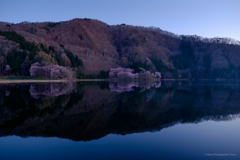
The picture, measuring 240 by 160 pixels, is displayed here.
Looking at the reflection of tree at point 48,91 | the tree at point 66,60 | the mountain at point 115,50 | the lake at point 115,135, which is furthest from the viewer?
the mountain at point 115,50

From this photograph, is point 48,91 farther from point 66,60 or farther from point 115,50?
point 115,50

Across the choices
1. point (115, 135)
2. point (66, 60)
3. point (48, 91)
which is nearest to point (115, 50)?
point (66, 60)

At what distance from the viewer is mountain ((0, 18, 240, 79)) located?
119 meters

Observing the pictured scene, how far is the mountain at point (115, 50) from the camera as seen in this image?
118625 mm

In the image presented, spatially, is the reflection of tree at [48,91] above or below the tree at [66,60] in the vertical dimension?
below

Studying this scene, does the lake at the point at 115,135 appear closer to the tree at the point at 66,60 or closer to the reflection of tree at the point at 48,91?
the reflection of tree at the point at 48,91

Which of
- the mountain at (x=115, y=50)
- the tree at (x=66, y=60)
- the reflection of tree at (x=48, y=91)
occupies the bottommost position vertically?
the reflection of tree at (x=48, y=91)

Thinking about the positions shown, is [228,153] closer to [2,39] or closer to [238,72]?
[2,39]

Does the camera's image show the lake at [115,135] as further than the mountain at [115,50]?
No

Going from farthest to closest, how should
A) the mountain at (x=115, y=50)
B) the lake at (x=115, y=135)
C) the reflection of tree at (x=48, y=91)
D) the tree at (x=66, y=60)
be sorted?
the mountain at (x=115, y=50) → the tree at (x=66, y=60) → the reflection of tree at (x=48, y=91) → the lake at (x=115, y=135)

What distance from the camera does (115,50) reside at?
167 meters

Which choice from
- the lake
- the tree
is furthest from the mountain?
the lake

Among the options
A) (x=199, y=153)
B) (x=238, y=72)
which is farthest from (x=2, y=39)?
(x=238, y=72)

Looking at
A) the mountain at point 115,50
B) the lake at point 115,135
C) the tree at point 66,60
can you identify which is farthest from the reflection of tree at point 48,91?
the tree at point 66,60
